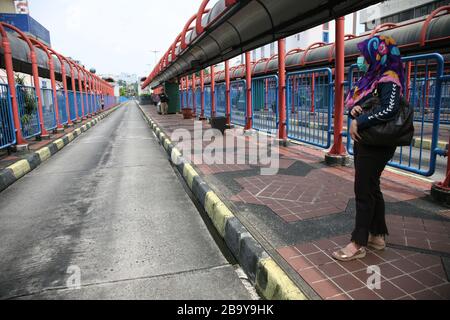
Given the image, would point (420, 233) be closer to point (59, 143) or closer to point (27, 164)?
point (27, 164)

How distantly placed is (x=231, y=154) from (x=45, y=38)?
49.1 meters

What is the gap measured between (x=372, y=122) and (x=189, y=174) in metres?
3.85

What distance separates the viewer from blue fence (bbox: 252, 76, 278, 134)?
986 centimetres

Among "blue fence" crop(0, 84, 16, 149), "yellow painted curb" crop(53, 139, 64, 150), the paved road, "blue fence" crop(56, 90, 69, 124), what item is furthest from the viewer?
"blue fence" crop(56, 90, 69, 124)

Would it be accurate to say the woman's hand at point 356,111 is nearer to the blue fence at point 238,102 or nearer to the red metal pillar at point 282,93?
the red metal pillar at point 282,93

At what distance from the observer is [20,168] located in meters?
6.79

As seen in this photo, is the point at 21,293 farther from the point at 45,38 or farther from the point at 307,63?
the point at 45,38

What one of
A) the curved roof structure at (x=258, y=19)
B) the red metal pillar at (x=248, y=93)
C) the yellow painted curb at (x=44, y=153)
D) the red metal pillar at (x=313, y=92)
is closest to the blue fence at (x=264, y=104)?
the red metal pillar at (x=248, y=93)

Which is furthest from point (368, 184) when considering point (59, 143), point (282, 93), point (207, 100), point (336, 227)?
point (207, 100)

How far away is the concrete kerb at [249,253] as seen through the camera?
237 cm

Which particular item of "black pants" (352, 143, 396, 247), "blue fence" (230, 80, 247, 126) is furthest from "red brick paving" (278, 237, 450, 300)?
"blue fence" (230, 80, 247, 126)

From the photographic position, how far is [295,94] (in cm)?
853

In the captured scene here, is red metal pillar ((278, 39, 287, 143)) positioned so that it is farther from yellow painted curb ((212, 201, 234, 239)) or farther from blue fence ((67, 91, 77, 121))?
blue fence ((67, 91, 77, 121))

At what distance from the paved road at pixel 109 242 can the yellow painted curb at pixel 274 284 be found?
0.17m
